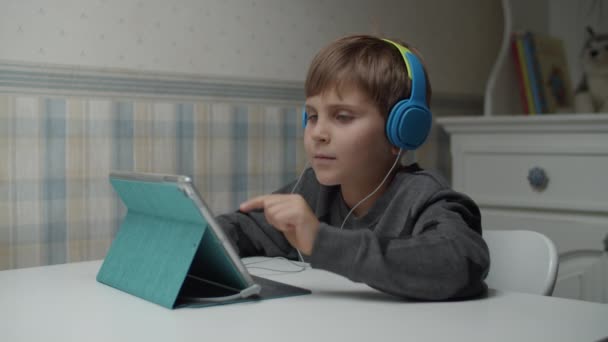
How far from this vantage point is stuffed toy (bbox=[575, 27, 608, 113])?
2.30m

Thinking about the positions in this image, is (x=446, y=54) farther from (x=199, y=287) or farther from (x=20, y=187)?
(x=199, y=287)

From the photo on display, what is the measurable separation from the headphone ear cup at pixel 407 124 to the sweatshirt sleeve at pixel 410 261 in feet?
0.78

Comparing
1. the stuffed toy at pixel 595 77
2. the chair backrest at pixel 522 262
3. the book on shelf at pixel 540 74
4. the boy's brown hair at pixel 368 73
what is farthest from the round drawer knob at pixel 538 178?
the boy's brown hair at pixel 368 73

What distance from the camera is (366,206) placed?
48.6 inches

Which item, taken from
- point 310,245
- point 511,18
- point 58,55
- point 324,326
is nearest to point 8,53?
point 58,55

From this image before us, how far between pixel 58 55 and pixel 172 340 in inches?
40.3

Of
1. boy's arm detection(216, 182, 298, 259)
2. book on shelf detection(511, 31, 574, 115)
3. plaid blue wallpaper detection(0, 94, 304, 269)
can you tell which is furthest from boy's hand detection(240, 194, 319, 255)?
book on shelf detection(511, 31, 574, 115)

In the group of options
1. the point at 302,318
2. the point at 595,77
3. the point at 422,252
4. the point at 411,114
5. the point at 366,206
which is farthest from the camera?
the point at 595,77

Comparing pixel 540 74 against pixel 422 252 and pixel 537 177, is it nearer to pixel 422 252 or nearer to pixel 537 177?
pixel 537 177

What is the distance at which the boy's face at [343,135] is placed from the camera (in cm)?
115

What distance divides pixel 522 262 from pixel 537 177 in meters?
0.85

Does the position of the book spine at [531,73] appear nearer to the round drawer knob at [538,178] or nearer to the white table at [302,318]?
the round drawer knob at [538,178]

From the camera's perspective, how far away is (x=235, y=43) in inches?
Answer: 72.2

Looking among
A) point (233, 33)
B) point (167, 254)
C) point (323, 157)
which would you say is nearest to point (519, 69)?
point (233, 33)
